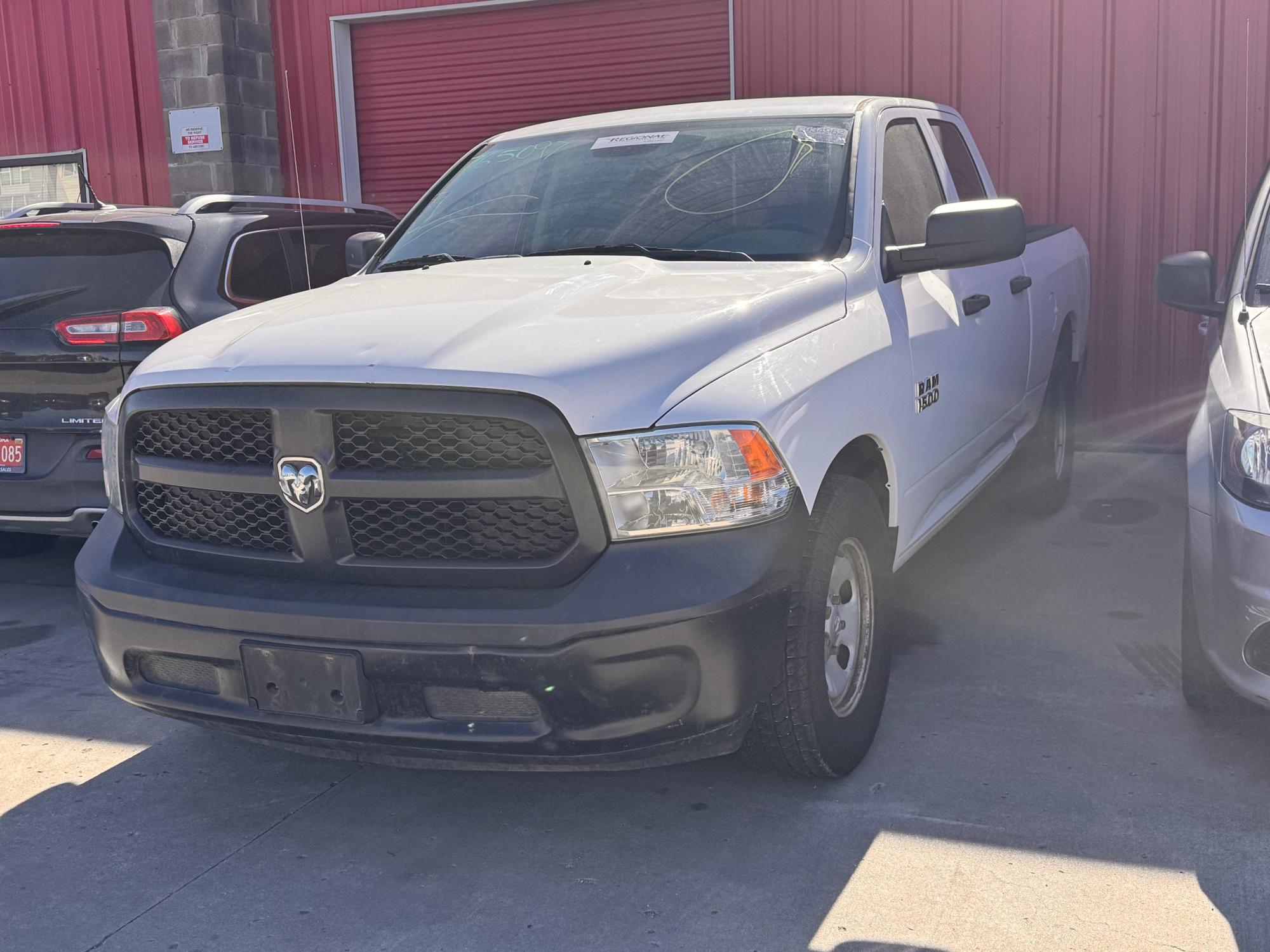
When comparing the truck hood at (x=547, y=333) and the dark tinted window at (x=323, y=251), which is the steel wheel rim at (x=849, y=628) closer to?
the truck hood at (x=547, y=333)

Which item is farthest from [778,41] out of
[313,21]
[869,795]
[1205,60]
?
[869,795]

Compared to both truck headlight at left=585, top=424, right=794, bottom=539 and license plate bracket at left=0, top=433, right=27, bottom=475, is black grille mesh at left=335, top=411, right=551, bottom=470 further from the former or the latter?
license plate bracket at left=0, top=433, right=27, bottom=475

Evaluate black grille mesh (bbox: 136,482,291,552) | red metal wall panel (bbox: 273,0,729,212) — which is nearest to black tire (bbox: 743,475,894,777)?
black grille mesh (bbox: 136,482,291,552)

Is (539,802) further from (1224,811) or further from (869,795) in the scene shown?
(1224,811)

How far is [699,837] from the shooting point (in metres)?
3.11

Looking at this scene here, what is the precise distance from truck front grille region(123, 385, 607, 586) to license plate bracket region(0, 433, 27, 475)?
2.08 meters

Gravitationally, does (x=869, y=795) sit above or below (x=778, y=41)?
below

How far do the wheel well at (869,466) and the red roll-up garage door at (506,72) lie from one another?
6118mm

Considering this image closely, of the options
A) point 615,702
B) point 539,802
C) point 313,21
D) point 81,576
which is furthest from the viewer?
point 313,21

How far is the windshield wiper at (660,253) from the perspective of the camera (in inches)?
144

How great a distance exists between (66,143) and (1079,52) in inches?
341

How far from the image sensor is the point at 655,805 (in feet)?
10.8

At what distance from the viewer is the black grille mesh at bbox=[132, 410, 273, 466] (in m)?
2.89

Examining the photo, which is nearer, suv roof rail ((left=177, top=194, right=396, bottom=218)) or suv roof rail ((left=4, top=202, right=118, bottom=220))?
suv roof rail ((left=177, top=194, right=396, bottom=218))
